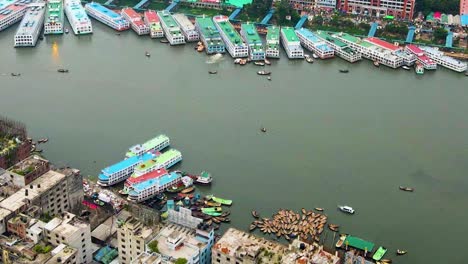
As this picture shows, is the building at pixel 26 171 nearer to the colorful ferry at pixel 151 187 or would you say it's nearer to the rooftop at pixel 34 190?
the rooftop at pixel 34 190

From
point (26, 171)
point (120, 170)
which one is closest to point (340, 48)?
point (120, 170)

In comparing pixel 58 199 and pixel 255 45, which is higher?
pixel 255 45

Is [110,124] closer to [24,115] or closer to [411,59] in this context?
[24,115]

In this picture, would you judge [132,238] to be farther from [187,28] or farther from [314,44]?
[187,28]

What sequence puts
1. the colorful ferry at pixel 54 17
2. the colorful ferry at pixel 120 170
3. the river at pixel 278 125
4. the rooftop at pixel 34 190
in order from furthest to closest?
1. the colorful ferry at pixel 54 17
2. the colorful ferry at pixel 120 170
3. the river at pixel 278 125
4. the rooftop at pixel 34 190

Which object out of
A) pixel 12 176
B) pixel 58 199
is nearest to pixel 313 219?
pixel 58 199

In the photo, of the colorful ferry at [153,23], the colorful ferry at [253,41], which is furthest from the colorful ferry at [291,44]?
the colorful ferry at [153,23]
